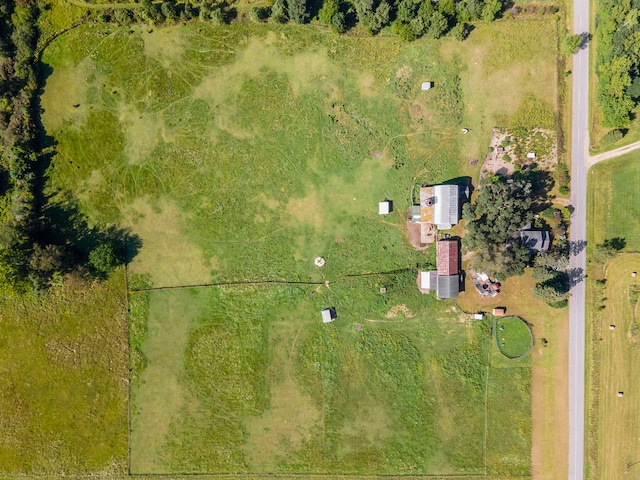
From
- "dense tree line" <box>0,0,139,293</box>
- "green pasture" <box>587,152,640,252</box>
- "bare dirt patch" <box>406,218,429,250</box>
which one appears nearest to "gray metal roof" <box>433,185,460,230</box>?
"bare dirt patch" <box>406,218,429,250</box>

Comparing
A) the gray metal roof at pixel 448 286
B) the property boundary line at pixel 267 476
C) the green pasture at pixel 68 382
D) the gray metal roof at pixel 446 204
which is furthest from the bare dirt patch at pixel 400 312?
the green pasture at pixel 68 382

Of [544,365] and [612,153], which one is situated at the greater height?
[612,153]

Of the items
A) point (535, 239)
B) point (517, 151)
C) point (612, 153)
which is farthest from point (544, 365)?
point (612, 153)

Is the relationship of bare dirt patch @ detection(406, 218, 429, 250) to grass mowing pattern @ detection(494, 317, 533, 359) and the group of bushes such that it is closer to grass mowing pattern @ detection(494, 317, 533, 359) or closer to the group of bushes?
grass mowing pattern @ detection(494, 317, 533, 359)

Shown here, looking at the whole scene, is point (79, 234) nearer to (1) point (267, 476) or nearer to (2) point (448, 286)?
(1) point (267, 476)

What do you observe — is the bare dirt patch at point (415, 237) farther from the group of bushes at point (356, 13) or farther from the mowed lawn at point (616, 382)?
the mowed lawn at point (616, 382)

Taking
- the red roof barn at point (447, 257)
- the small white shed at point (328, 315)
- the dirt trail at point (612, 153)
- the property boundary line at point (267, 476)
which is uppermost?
the dirt trail at point (612, 153)
